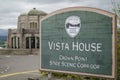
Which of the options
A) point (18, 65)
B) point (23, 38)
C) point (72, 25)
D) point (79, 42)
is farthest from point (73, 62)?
point (23, 38)

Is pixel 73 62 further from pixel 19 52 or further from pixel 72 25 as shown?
pixel 19 52

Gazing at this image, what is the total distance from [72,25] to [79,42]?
2.52ft

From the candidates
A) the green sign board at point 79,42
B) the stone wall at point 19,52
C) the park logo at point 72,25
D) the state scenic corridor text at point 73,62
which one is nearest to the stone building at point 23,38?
the stone wall at point 19,52

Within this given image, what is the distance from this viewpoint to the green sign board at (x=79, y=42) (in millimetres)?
11047

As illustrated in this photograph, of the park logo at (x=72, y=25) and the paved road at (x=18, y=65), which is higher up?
the park logo at (x=72, y=25)

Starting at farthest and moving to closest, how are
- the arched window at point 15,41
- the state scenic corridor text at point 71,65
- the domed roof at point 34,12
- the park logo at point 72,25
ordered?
the domed roof at point 34,12 → the arched window at point 15,41 → the park logo at point 72,25 → the state scenic corridor text at point 71,65

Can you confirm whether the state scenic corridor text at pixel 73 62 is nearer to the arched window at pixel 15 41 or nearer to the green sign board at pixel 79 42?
the green sign board at pixel 79 42

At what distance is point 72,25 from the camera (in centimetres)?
1205

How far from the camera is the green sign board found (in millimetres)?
11047

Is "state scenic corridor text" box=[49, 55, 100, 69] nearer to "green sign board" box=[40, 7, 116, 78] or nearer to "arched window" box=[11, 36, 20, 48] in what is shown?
"green sign board" box=[40, 7, 116, 78]

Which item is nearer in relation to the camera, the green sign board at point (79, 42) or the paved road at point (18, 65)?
the green sign board at point (79, 42)

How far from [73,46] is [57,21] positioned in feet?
4.80

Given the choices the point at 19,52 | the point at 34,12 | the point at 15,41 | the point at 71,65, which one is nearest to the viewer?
the point at 71,65

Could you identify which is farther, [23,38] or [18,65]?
[23,38]
